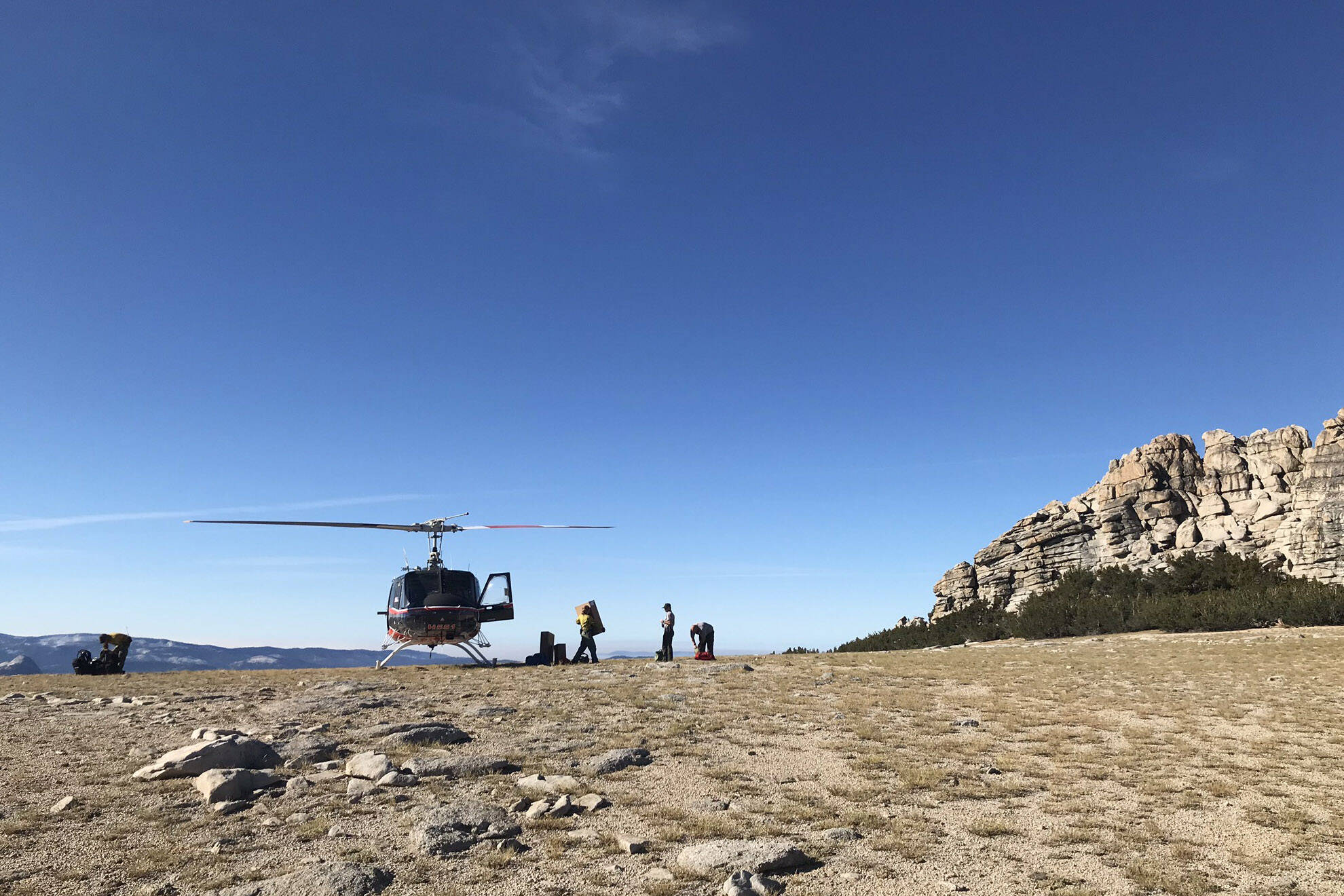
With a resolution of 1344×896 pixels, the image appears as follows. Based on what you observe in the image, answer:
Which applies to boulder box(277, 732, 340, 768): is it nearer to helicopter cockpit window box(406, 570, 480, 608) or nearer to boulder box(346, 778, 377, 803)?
boulder box(346, 778, 377, 803)

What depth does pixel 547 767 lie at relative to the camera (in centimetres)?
988

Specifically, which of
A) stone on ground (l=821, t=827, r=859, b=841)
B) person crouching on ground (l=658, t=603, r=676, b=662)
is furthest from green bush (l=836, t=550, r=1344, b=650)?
stone on ground (l=821, t=827, r=859, b=841)

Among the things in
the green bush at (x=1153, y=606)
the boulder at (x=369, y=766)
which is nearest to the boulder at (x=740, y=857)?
the boulder at (x=369, y=766)

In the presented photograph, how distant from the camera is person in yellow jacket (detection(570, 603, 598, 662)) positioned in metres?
25.9

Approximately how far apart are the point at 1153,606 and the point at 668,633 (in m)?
27.8

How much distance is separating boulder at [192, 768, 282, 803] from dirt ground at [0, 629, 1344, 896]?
18 centimetres

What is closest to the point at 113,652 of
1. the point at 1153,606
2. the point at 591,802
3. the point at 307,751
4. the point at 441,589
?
the point at 441,589

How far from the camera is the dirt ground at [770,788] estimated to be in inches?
252

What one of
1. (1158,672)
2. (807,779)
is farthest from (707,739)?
(1158,672)

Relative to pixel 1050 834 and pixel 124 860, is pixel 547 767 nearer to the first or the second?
pixel 124 860

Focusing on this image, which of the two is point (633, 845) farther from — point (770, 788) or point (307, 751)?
point (307, 751)

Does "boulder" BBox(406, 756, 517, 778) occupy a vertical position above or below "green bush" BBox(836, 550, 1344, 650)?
below

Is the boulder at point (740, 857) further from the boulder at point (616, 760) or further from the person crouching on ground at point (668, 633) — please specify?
the person crouching on ground at point (668, 633)

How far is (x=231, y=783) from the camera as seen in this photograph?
8.31m
